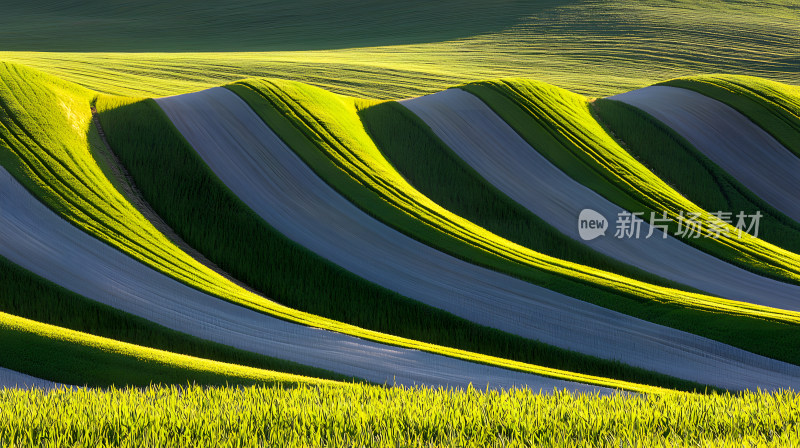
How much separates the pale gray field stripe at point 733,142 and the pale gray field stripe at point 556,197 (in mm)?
4846

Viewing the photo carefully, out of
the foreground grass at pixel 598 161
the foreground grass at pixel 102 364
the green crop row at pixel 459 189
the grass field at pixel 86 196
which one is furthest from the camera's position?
the foreground grass at pixel 598 161

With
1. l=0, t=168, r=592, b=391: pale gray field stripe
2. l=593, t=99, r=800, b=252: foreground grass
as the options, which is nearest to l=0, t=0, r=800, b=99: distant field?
l=593, t=99, r=800, b=252: foreground grass

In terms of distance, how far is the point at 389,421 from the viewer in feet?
13.4

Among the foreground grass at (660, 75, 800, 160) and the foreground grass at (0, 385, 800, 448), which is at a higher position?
the foreground grass at (660, 75, 800, 160)

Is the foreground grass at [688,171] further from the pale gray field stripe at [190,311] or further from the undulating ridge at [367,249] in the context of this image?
the pale gray field stripe at [190,311]

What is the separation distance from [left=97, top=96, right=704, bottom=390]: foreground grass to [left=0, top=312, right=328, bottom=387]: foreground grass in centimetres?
313

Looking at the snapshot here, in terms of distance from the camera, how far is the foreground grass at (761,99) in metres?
19.5

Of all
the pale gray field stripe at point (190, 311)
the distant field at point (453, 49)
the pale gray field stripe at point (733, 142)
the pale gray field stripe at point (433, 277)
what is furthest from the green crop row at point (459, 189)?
the pale gray field stripe at point (733, 142)

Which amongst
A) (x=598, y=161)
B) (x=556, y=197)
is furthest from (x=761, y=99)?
(x=556, y=197)

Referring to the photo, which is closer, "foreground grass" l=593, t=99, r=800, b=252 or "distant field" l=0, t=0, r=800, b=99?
"foreground grass" l=593, t=99, r=800, b=252

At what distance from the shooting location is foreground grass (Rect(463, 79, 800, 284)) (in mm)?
13664

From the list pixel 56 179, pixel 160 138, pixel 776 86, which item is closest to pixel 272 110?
pixel 160 138

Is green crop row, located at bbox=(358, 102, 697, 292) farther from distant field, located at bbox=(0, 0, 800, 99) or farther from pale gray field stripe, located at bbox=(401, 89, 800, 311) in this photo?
distant field, located at bbox=(0, 0, 800, 99)

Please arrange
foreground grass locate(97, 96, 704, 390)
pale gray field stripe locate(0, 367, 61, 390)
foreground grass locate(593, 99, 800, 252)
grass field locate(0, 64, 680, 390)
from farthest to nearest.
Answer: foreground grass locate(593, 99, 800, 252), foreground grass locate(97, 96, 704, 390), grass field locate(0, 64, 680, 390), pale gray field stripe locate(0, 367, 61, 390)
